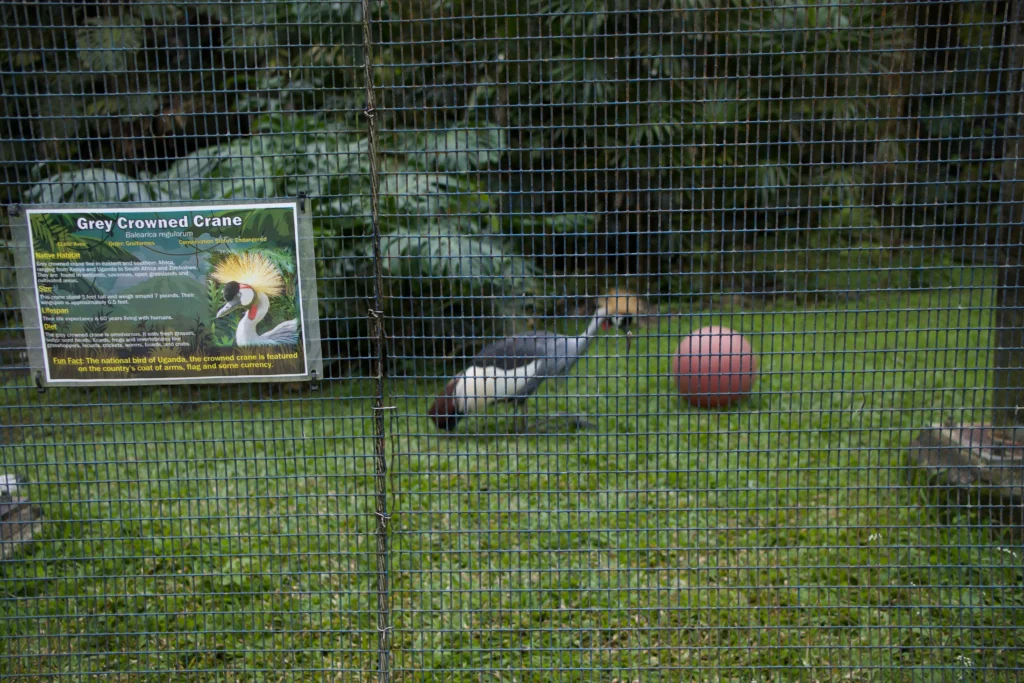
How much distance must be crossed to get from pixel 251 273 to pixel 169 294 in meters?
0.34

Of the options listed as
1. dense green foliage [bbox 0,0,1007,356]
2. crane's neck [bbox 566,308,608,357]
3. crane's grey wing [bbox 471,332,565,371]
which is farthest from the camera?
crane's neck [bbox 566,308,608,357]

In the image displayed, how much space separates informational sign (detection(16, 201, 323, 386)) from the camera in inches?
129

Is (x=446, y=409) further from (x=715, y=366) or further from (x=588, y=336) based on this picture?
(x=715, y=366)

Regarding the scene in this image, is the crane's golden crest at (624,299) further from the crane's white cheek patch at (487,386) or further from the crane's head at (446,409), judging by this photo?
the crane's head at (446,409)

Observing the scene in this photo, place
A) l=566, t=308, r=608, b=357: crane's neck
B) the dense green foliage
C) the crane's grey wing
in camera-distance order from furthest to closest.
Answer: l=566, t=308, r=608, b=357: crane's neck < the crane's grey wing < the dense green foliage

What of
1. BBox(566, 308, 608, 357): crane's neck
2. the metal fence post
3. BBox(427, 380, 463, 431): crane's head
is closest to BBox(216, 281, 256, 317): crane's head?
the metal fence post

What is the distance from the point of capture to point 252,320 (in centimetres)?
333

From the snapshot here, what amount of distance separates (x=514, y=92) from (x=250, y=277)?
1485 mm

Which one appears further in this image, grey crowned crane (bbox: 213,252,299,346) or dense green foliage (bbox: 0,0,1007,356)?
grey crowned crane (bbox: 213,252,299,346)

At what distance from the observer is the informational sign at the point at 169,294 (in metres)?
3.27

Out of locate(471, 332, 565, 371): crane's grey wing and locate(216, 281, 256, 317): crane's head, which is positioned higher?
locate(216, 281, 256, 317): crane's head

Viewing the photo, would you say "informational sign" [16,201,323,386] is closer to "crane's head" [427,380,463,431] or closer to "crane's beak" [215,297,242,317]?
"crane's beak" [215,297,242,317]

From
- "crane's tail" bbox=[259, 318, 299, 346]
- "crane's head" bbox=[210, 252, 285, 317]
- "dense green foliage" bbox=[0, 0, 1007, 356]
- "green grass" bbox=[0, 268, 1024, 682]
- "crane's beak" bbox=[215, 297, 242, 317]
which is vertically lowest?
"green grass" bbox=[0, 268, 1024, 682]

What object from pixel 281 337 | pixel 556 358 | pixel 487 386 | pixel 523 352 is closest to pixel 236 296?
pixel 281 337
